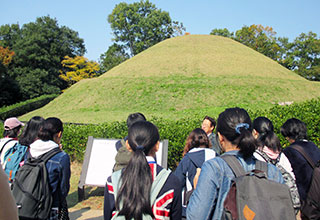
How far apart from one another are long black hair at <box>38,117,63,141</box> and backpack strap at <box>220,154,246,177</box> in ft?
Result: 6.43

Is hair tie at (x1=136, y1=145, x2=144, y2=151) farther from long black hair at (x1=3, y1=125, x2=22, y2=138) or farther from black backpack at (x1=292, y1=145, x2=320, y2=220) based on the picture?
long black hair at (x1=3, y1=125, x2=22, y2=138)

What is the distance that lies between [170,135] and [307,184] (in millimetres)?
4209

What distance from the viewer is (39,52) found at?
45000mm

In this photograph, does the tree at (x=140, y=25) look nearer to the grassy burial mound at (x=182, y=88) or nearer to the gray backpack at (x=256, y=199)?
the grassy burial mound at (x=182, y=88)

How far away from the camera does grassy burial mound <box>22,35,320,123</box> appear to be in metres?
24.3

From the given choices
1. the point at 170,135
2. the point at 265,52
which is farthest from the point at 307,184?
the point at 265,52

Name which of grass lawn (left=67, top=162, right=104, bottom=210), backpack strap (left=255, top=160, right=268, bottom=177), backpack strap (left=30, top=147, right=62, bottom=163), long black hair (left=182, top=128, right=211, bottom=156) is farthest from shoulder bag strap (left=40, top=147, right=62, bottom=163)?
grass lawn (left=67, top=162, right=104, bottom=210)

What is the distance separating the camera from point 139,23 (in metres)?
65.6

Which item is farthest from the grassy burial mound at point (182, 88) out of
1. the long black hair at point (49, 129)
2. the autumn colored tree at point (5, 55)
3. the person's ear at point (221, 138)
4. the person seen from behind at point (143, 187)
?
the person seen from behind at point (143, 187)

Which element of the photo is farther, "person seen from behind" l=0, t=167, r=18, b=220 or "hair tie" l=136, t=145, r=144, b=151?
"hair tie" l=136, t=145, r=144, b=151

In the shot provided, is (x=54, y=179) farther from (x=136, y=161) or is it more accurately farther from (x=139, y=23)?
(x=139, y=23)

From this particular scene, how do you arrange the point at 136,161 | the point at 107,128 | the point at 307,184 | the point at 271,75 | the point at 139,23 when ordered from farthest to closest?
1. the point at 139,23
2. the point at 271,75
3. the point at 107,128
4. the point at 307,184
5. the point at 136,161

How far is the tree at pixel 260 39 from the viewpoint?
6019 centimetres

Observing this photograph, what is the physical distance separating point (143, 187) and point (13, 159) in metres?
2.20
